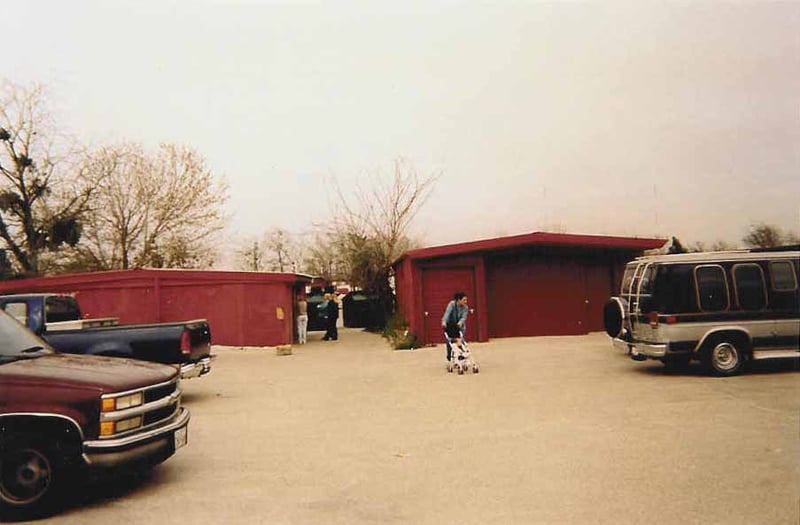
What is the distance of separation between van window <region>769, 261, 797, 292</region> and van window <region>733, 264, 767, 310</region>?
27 cm

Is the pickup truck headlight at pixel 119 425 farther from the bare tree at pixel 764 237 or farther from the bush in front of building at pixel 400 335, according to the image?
the bush in front of building at pixel 400 335

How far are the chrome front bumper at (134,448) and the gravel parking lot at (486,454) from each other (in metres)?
0.38

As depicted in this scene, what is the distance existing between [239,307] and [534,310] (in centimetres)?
978

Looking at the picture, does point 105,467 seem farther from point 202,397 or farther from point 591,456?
point 202,397

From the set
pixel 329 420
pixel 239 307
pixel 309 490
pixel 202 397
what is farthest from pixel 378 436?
pixel 239 307

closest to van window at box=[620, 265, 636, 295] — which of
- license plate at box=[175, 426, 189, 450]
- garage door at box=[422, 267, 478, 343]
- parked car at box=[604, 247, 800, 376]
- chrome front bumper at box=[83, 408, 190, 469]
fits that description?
parked car at box=[604, 247, 800, 376]

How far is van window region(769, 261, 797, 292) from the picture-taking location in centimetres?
631

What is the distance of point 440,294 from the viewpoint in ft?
62.3

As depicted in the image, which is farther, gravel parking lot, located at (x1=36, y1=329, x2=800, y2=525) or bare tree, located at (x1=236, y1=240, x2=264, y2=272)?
bare tree, located at (x1=236, y1=240, x2=264, y2=272)

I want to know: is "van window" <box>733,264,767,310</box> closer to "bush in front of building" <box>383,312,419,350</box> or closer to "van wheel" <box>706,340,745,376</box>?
"van wheel" <box>706,340,745,376</box>

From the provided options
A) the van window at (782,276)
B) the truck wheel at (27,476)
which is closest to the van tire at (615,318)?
the van window at (782,276)

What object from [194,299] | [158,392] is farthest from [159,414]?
[194,299]

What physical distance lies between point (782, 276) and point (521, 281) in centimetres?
1281

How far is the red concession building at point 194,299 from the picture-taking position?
790 inches
